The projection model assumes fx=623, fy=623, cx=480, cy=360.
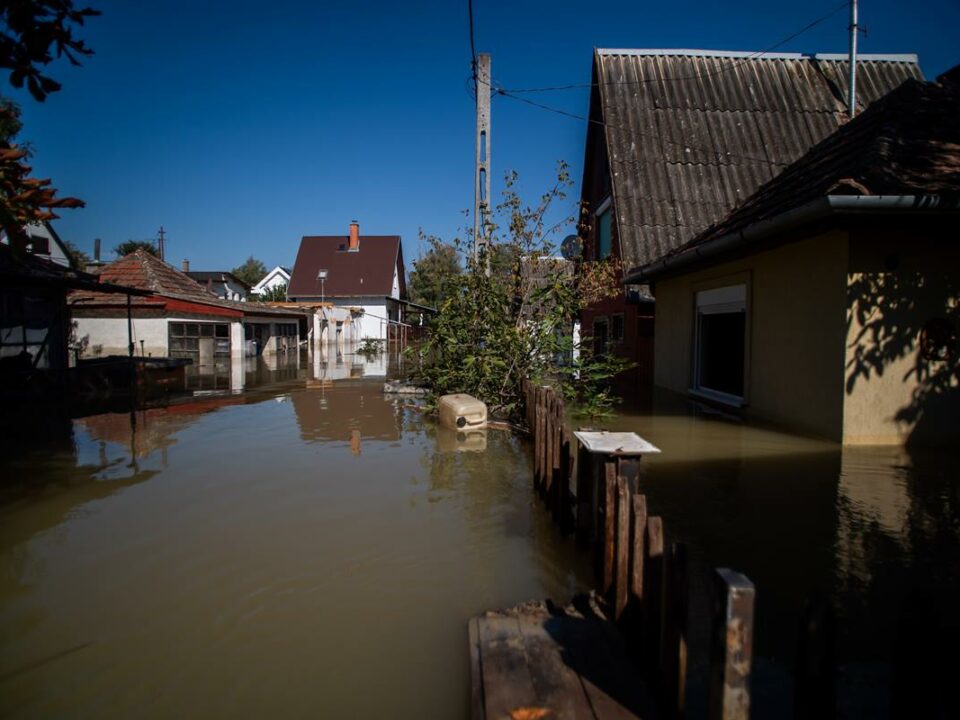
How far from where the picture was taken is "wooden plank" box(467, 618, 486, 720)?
2544mm

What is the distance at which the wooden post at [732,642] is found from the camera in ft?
5.83

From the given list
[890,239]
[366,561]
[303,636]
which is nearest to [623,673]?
[303,636]

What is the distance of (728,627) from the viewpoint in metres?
1.80

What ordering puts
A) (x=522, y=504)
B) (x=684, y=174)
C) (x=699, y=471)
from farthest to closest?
(x=684, y=174), (x=699, y=471), (x=522, y=504)

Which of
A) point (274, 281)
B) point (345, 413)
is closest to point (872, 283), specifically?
point (345, 413)

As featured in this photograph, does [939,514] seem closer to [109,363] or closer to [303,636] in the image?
[303,636]

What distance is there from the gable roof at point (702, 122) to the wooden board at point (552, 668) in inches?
465

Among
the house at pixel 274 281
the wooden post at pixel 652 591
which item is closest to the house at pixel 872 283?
the wooden post at pixel 652 591

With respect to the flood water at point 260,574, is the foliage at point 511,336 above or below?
above

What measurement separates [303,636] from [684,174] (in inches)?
590

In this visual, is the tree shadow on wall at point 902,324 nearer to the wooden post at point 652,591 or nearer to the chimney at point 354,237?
the wooden post at point 652,591

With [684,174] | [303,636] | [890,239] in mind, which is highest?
[684,174]

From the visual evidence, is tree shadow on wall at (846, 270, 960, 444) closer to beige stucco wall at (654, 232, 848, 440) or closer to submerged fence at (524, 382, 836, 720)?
beige stucco wall at (654, 232, 848, 440)

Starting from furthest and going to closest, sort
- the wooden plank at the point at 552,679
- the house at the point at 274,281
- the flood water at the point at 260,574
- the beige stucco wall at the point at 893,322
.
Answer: the house at the point at 274,281 < the beige stucco wall at the point at 893,322 < the flood water at the point at 260,574 < the wooden plank at the point at 552,679
